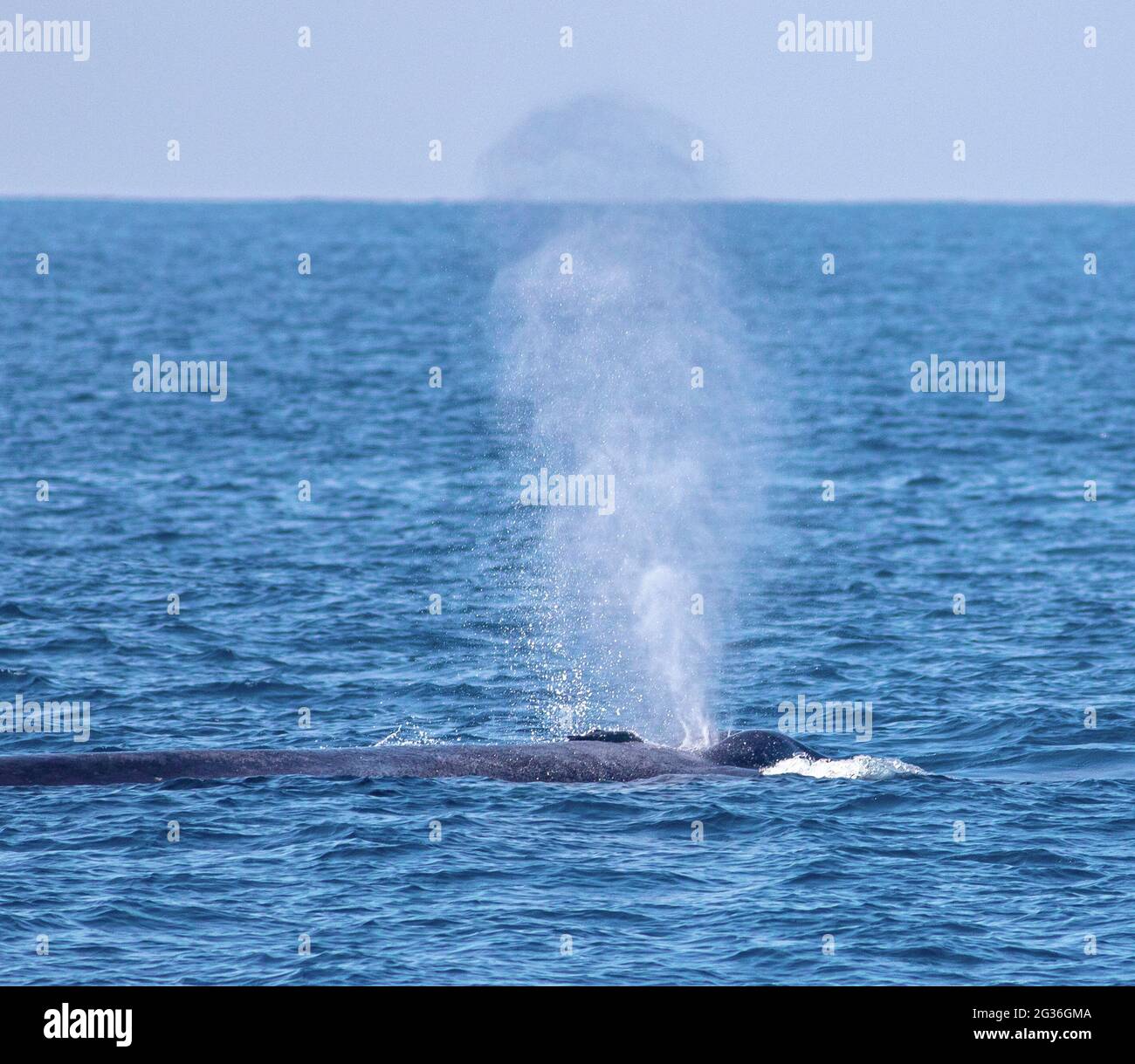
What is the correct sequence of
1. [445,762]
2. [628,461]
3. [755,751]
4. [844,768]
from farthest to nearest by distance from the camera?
1. [628,461]
2. [755,751]
3. [844,768]
4. [445,762]

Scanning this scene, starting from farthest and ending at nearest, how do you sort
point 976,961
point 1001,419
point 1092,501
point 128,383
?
point 128,383 < point 1001,419 < point 1092,501 < point 976,961

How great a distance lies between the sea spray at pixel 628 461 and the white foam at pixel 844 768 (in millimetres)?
2072

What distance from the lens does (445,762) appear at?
29.4 meters

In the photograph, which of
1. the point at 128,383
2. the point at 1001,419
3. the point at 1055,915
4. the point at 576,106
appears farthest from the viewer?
the point at 128,383

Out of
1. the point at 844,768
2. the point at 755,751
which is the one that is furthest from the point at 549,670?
the point at 844,768

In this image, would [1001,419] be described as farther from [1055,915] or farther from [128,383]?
[1055,915]

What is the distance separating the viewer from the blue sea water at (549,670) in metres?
22.8

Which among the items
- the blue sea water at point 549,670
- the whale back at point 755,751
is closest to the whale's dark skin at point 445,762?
the whale back at point 755,751

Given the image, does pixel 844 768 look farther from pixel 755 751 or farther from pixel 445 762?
pixel 445 762

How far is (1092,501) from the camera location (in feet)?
180

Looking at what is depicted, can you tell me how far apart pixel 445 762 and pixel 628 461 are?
27536 millimetres

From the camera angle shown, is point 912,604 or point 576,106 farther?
point 912,604
